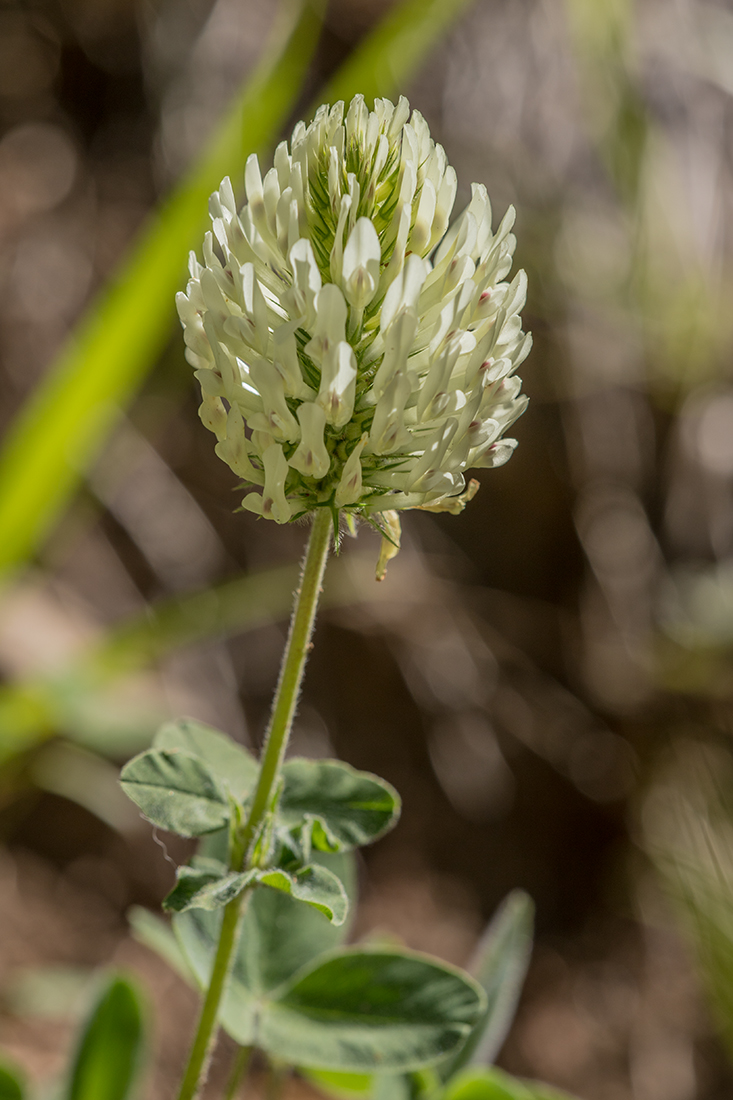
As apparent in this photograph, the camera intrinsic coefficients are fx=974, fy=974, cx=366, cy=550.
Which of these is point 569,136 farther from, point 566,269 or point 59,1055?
point 59,1055

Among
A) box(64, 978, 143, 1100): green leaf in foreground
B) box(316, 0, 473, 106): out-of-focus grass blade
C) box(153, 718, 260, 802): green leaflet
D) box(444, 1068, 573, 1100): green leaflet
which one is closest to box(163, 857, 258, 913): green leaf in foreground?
box(153, 718, 260, 802): green leaflet

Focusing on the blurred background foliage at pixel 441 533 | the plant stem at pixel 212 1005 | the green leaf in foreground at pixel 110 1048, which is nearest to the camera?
the plant stem at pixel 212 1005

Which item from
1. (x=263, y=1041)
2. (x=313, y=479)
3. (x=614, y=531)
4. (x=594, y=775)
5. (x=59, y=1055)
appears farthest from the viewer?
(x=614, y=531)

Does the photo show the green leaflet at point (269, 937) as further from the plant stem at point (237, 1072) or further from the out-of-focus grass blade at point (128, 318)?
the out-of-focus grass blade at point (128, 318)

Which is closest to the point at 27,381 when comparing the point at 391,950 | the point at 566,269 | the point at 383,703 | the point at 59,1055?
the point at 383,703

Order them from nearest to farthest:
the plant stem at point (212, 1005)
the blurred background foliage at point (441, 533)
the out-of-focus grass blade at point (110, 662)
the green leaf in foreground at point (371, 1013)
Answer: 1. the plant stem at point (212, 1005)
2. the green leaf in foreground at point (371, 1013)
3. the out-of-focus grass blade at point (110, 662)
4. the blurred background foliage at point (441, 533)

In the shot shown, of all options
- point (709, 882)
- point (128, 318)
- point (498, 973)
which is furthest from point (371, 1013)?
point (128, 318)

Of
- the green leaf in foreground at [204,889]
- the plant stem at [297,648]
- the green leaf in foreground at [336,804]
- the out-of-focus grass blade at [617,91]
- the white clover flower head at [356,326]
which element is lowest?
the green leaf in foreground at [204,889]

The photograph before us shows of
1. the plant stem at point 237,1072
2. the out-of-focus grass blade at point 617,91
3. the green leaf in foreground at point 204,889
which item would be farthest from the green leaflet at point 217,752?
the out-of-focus grass blade at point 617,91
